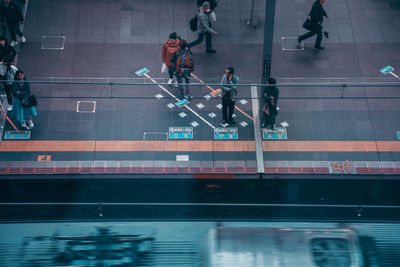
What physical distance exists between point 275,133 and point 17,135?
269 inches

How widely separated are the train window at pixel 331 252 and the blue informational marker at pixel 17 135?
321 inches

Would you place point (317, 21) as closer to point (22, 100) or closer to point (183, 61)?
point (183, 61)

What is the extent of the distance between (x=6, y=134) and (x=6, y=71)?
1.78m

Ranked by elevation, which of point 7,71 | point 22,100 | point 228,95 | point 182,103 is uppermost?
point 7,71

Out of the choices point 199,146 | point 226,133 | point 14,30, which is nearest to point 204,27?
point 226,133

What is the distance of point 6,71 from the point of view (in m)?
13.1

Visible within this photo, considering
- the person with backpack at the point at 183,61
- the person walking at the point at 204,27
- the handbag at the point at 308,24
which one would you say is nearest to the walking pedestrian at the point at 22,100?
the person with backpack at the point at 183,61

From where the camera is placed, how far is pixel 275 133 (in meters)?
14.0

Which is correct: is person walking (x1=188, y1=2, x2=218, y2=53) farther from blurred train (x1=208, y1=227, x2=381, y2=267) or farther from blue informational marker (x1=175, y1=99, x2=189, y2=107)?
blurred train (x1=208, y1=227, x2=381, y2=267)

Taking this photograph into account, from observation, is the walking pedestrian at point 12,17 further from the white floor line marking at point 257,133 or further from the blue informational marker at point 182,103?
the white floor line marking at point 257,133

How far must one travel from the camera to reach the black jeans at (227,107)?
532 inches

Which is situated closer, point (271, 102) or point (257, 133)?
point (271, 102)

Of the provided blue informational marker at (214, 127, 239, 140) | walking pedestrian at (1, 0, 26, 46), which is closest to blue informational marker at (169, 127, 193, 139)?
blue informational marker at (214, 127, 239, 140)

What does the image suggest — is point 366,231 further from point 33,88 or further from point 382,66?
point 33,88
